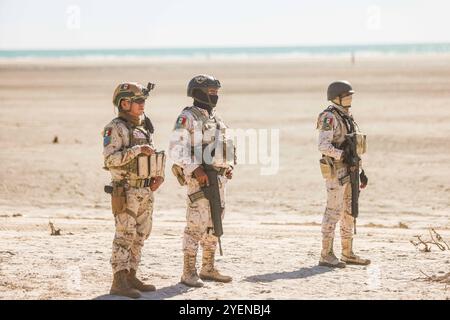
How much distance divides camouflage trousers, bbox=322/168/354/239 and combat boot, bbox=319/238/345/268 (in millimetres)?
77

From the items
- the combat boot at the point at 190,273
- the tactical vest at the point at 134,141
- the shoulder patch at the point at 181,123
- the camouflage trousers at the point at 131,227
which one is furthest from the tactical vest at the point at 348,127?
the camouflage trousers at the point at 131,227

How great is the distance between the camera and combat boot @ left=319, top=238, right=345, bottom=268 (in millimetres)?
9414

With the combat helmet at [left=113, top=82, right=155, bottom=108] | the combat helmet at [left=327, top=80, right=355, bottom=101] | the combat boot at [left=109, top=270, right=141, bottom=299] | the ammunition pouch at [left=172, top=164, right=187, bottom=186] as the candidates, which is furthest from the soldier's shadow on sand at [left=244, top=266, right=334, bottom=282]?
the combat helmet at [left=113, top=82, right=155, bottom=108]

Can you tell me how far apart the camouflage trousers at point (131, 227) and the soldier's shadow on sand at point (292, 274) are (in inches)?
52.9

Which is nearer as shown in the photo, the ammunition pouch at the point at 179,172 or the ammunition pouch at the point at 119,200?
the ammunition pouch at the point at 119,200

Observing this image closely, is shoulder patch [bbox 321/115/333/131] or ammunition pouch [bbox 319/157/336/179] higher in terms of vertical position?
shoulder patch [bbox 321/115/333/131]

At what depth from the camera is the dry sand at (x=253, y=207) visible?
859 cm

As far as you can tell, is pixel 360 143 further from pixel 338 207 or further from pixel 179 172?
pixel 179 172

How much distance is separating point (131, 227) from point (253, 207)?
316 inches

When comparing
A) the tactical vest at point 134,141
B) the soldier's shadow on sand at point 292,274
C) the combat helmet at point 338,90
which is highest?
the combat helmet at point 338,90

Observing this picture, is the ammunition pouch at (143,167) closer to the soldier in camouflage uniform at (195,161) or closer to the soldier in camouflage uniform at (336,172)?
the soldier in camouflage uniform at (195,161)

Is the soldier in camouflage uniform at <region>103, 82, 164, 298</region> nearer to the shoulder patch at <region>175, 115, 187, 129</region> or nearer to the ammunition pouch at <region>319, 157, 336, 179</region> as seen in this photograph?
the shoulder patch at <region>175, 115, 187, 129</region>

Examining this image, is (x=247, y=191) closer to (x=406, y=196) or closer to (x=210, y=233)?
(x=406, y=196)
